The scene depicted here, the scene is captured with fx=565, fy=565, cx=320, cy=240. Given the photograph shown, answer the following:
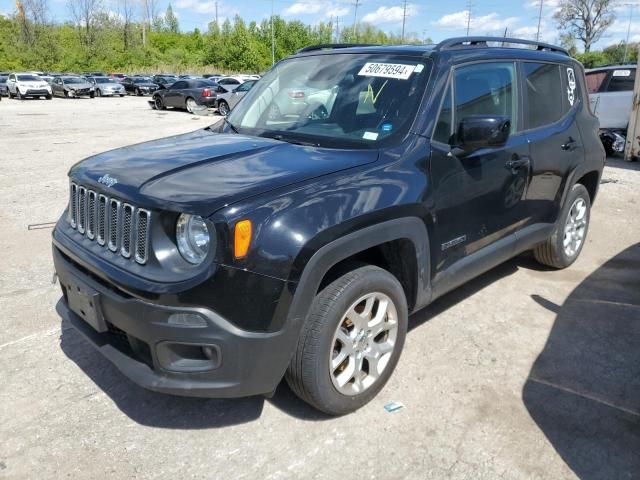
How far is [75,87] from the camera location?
36375mm

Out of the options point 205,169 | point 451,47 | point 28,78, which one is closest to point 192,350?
point 205,169

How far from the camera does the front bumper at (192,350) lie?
239 cm

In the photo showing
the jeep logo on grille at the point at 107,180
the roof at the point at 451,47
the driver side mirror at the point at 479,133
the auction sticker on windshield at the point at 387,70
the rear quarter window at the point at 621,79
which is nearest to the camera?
the jeep logo on grille at the point at 107,180

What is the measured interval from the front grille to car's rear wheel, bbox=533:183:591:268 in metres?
3.41

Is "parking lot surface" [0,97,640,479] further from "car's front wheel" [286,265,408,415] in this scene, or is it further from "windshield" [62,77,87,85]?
"windshield" [62,77,87,85]

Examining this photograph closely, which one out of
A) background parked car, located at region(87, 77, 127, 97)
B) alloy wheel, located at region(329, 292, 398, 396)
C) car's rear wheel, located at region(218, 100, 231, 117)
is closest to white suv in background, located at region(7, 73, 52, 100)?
background parked car, located at region(87, 77, 127, 97)

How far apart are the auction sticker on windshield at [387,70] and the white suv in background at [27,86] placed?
118ft

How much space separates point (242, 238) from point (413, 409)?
56.3 inches

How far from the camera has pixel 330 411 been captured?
2.88 metres

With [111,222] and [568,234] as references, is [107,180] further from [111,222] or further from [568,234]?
[568,234]

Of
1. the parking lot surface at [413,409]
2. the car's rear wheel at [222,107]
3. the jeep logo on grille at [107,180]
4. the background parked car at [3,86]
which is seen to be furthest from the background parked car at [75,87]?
the jeep logo on grille at [107,180]

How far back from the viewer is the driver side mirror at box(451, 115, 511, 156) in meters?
3.13

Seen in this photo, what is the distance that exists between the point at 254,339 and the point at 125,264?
715 millimetres

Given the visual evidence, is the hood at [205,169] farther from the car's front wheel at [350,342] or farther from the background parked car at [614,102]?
the background parked car at [614,102]
